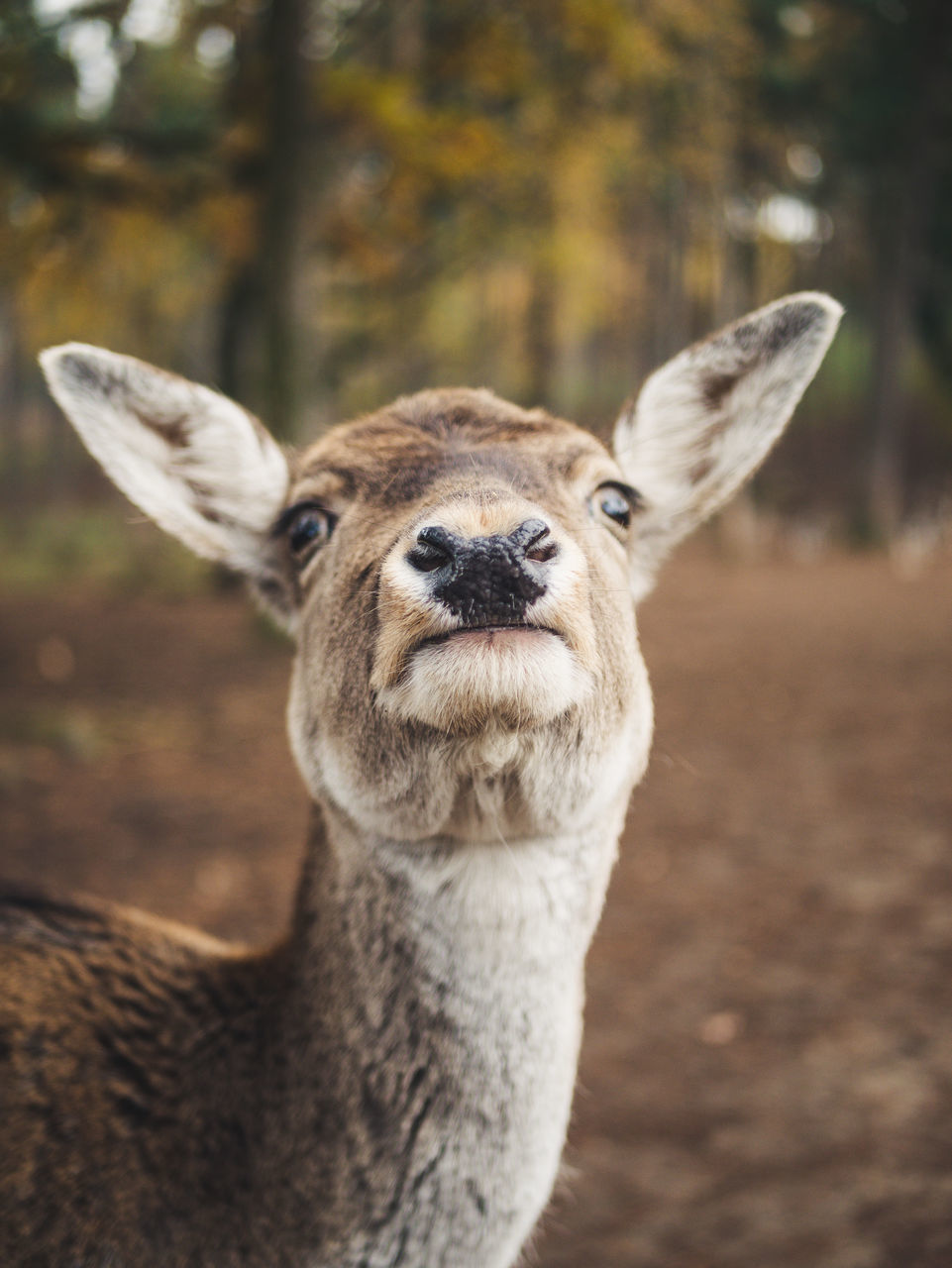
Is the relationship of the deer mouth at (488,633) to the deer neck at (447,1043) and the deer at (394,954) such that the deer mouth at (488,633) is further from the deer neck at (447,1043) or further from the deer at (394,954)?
the deer neck at (447,1043)

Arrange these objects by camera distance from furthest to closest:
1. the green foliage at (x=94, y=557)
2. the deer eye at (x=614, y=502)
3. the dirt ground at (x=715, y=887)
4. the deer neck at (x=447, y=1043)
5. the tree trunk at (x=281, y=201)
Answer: the green foliage at (x=94, y=557)
the tree trunk at (x=281, y=201)
the dirt ground at (x=715, y=887)
the deer eye at (x=614, y=502)
the deer neck at (x=447, y=1043)

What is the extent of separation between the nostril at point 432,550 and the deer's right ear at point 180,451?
108cm

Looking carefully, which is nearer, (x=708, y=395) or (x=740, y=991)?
(x=708, y=395)

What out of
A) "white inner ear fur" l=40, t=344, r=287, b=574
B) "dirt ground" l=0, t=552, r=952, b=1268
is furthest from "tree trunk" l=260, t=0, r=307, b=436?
"white inner ear fur" l=40, t=344, r=287, b=574

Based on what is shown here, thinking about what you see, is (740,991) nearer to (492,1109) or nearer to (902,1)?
(492,1109)

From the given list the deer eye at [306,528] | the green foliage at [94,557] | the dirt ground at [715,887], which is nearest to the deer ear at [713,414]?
the deer eye at [306,528]

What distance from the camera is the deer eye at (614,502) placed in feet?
8.62

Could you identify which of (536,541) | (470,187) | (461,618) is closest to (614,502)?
(536,541)

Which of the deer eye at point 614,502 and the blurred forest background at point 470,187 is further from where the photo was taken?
the blurred forest background at point 470,187

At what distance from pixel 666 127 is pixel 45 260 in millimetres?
9238

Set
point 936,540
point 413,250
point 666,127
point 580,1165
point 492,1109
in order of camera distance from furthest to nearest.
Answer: point 936,540 → point 413,250 → point 666,127 → point 580,1165 → point 492,1109

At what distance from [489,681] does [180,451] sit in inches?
59.3

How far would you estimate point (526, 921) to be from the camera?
2.30 meters

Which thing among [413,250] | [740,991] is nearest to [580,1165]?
[740,991]
